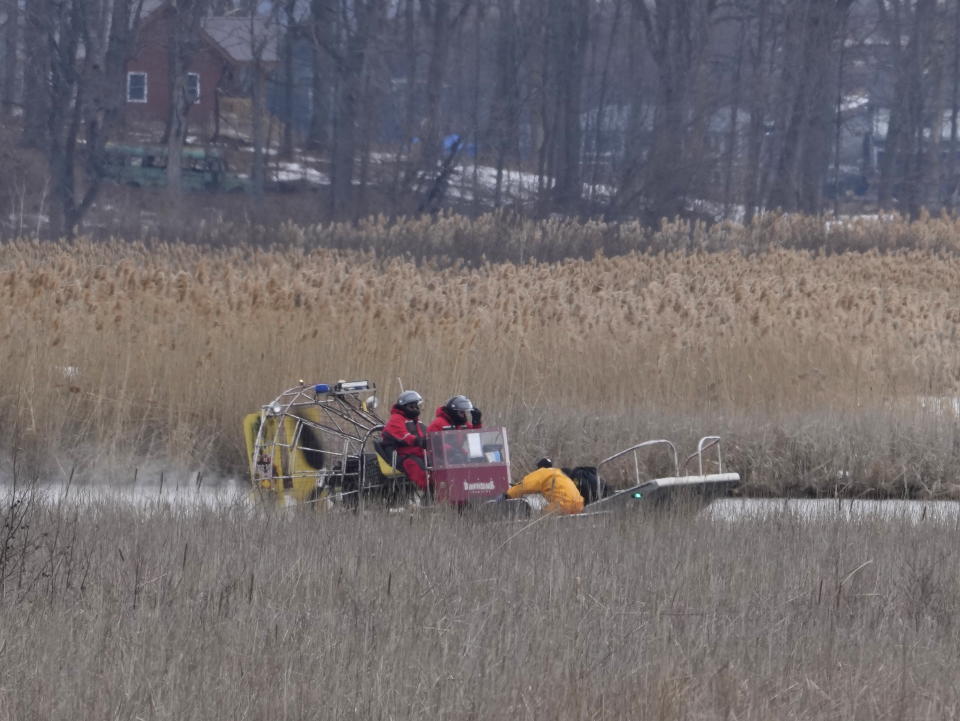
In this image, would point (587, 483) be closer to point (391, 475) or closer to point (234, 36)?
point (391, 475)

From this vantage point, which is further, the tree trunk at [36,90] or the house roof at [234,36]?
the house roof at [234,36]

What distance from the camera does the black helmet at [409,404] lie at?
970 centimetres

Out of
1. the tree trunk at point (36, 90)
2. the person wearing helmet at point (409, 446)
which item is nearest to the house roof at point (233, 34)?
the tree trunk at point (36, 90)

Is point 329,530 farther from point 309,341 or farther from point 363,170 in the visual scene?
point 363,170

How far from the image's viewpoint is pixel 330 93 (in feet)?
168

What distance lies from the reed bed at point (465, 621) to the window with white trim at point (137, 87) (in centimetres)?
4970

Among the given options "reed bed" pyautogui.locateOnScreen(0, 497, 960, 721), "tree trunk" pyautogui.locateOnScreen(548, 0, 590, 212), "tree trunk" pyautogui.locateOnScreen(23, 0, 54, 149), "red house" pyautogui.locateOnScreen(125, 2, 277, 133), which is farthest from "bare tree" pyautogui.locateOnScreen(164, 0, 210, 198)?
"reed bed" pyautogui.locateOnScreen(0, 497, 960, 721)

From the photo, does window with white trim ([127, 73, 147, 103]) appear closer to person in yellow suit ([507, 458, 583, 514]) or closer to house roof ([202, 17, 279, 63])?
house roof ([202, 17, 279, 63])

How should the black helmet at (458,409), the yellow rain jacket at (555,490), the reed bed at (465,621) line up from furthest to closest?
the black helmet at (458,409)
the yellow rain jacket at (555,490)
the reed bed at (465,621)

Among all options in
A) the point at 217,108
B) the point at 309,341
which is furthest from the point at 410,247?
the point at 217,108

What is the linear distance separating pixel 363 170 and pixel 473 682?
38135 millimetres

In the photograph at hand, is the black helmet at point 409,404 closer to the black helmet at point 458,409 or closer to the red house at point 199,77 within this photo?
the black helmet at point 458,409

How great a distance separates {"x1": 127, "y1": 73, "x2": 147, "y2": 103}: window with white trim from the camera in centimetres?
5609

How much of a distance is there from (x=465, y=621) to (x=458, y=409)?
357cm
